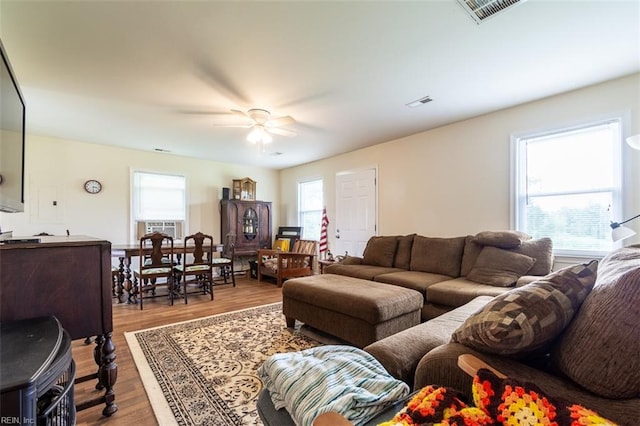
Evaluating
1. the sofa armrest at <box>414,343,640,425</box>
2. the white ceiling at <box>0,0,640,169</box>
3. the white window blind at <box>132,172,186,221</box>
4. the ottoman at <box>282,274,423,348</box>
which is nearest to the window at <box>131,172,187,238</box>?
the white window blind at <box>132,172,186,221</box>

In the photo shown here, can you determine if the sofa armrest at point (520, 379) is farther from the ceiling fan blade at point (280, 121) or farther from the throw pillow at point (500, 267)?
the ceiling fan blade at point (280, 121)

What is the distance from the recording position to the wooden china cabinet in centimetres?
592

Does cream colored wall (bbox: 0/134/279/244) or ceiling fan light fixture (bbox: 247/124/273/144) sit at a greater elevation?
ceiling fan light fixture (bbox: 247/124/273/144)

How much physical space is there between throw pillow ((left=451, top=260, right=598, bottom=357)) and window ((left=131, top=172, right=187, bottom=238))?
18.8 feet

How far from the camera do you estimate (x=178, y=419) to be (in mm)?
1625

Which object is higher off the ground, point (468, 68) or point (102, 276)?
point (468, 68)

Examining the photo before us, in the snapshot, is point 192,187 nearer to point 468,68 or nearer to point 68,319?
point 68,319

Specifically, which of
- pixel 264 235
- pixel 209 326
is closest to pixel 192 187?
pixel 264 235

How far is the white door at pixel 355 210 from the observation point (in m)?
5.06

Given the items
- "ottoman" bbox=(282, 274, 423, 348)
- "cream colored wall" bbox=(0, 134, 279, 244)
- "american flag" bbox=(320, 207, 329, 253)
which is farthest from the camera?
"american flag" bbox=(320, 207, 329, 253)

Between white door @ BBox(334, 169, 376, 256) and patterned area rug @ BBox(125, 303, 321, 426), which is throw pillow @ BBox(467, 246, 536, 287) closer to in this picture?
patterned area rug @ BBox(125, 303, 321, 426)

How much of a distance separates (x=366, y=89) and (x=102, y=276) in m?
2.68

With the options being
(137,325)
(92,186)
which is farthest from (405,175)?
(92,186)

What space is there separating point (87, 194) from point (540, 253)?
6459 mm
